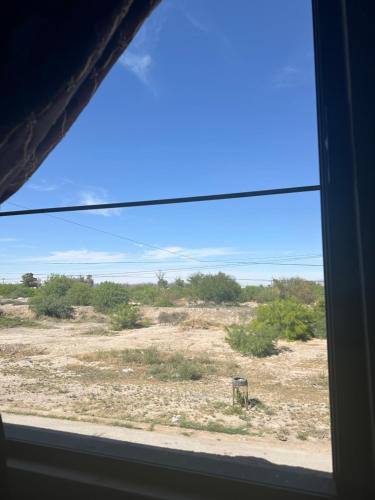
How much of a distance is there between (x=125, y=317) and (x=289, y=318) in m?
1.67

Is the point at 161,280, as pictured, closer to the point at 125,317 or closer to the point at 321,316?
the point at 125,317

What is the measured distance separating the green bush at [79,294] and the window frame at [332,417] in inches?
44.2

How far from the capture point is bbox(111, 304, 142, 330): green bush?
8.39 ft

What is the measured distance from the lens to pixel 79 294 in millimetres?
1665

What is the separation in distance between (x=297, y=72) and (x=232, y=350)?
2.58 meters

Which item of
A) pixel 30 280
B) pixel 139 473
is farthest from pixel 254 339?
pixel 139 473

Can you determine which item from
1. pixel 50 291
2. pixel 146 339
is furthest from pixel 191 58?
pixel 146 339

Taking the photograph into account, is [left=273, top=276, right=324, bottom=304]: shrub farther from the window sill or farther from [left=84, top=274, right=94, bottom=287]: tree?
[left=84, top=274, right=94, bottom=287]: tree

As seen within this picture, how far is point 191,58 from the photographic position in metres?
0.90

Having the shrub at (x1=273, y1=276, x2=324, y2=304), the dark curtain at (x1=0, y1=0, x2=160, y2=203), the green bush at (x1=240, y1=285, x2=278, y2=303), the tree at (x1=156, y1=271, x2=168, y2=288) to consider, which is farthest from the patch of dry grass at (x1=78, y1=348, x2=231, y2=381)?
the dark curtain at (x1=0, y1=0, x2=160, y2=203)

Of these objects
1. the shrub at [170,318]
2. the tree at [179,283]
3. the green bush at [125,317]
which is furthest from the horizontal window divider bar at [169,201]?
the shrub at [170,318]

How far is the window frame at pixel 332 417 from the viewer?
1.35 feet

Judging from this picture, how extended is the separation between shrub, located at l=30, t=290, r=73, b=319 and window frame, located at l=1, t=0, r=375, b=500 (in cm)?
104

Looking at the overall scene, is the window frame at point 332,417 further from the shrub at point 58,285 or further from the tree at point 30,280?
the shrub at point 58,285
